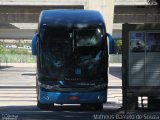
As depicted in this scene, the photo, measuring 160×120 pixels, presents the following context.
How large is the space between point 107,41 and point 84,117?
136 inches

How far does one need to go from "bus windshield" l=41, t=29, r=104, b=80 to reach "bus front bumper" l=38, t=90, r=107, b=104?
25.7 inches

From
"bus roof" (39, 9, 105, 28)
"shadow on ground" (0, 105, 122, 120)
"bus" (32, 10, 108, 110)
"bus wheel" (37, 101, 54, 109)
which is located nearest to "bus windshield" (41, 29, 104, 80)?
"bus" (32, 10, 108, 110)

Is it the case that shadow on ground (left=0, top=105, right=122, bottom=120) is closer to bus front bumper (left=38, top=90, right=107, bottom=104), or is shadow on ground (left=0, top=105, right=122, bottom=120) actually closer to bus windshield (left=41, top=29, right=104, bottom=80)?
bus front bumper (left=38, top=90, right=107, bottom=104)

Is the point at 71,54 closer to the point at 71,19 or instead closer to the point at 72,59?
the point at 72,59

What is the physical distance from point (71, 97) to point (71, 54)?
4.68 feet

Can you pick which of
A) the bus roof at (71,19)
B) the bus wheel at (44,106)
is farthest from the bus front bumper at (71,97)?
the bus roof at (71,19)

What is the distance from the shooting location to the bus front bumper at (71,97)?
1998 cm

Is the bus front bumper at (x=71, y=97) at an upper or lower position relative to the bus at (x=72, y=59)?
lower

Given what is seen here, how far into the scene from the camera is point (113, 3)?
182 feet

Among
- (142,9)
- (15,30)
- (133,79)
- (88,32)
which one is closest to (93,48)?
(88,32)

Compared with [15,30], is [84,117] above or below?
above

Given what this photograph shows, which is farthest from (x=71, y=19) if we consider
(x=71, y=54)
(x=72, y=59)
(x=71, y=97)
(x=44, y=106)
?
(x=44, y=106)

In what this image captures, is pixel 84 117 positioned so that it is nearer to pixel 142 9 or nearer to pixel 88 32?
pixel 88 32

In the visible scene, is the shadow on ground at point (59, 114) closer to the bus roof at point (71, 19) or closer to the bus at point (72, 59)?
the bus at point (72, 59)
